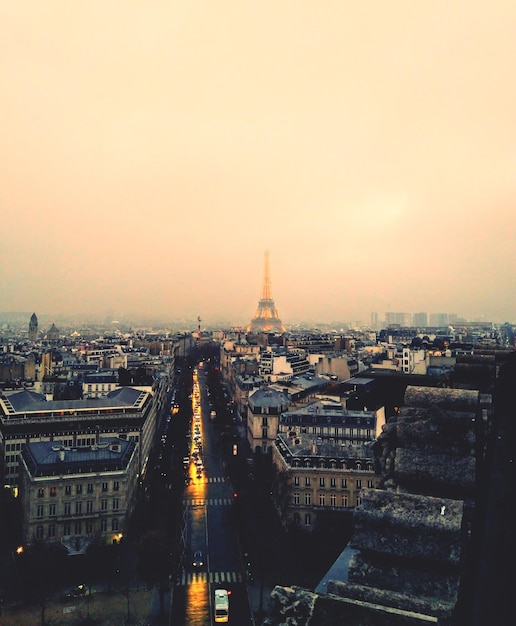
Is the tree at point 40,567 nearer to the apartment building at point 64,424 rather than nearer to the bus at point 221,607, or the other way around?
the bus at point 221,607

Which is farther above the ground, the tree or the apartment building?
the apartment building

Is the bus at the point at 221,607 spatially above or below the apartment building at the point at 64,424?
below

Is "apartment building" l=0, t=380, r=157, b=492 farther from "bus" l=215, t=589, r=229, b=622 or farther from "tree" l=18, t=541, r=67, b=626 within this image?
"bus" l=215, t=589, r=229, b=622

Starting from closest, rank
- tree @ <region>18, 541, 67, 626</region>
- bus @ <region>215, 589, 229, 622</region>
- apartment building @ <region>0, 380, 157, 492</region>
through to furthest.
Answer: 1. bus @ <region>215, 589, 229, 622</region>
2. tree @ <region>18, 541, 67, 626</region>
3. apartment building @ <region>0, 380, 157, 492</region>

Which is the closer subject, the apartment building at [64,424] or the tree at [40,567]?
the tree at [40,567]

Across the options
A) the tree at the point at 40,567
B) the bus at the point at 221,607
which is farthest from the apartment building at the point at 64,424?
the bus at the point at 221,607

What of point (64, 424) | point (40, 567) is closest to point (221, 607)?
point (40, 567)

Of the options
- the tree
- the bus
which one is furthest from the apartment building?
the bus

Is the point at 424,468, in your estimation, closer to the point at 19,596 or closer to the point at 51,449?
the point at 19,596

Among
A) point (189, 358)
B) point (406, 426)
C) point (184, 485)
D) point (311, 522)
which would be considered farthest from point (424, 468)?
point (189, 358)

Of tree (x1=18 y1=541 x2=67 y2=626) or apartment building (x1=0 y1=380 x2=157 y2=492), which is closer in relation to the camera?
tree (x1=18 y1=541 x2=67 y2=626)
